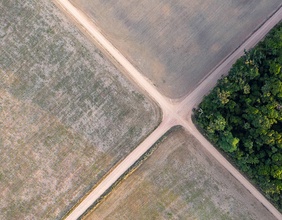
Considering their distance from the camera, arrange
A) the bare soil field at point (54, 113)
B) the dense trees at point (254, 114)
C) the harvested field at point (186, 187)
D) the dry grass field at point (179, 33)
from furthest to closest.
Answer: the dry grass field at point (179, 33) → the harvested field at point (186, 187) → the bare soil field at point (54, 113) → the dense trees at point (254, 114)

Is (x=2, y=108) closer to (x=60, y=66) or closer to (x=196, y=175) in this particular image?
(x=60, y=66)

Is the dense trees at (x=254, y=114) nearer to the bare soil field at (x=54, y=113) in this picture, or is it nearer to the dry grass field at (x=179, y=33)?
the dry grass field at (x=179, y=33)

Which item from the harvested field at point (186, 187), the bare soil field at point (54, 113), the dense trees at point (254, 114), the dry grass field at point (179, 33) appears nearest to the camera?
the dense trees at point (254, 114)

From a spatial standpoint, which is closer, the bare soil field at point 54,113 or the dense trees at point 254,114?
the dense trees at point 254,114

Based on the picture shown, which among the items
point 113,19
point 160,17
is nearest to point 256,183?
point 160,17

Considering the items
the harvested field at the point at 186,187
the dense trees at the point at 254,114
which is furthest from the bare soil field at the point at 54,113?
the dense trees at the point at 254,114

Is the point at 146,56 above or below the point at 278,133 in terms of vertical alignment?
above
